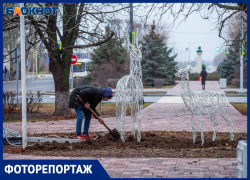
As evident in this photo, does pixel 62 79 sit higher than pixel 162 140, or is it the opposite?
pixel 62 79

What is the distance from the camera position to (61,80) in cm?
1293

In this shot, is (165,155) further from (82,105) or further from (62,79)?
(62,79)

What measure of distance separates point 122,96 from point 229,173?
118 inches

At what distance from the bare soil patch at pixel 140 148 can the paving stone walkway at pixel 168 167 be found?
349mm

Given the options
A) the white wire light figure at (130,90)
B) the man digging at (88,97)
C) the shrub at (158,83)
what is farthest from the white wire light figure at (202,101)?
the shrub at (158,83)

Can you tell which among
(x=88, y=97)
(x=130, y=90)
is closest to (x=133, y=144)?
(x=130, y=90)

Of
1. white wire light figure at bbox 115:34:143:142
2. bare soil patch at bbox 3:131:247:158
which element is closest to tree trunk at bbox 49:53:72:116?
bare soil patch at bbox 3:131:247:158

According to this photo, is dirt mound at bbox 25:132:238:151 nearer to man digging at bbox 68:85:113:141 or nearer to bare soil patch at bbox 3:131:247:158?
bare soil patch at bbox 3:131:247:158

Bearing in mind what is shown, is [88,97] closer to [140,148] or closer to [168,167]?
[140,148]

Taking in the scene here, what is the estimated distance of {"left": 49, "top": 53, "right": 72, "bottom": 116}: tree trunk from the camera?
504 inches

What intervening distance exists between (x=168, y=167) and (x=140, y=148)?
170cm

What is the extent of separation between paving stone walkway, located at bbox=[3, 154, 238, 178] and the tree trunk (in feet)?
22.3

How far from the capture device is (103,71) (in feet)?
101

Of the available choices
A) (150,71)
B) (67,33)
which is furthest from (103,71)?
(67,33)
